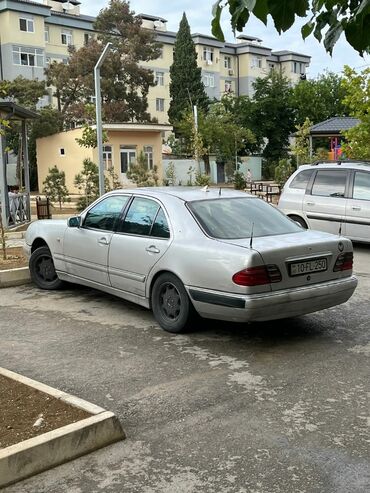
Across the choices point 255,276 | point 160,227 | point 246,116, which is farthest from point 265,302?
point 246,116

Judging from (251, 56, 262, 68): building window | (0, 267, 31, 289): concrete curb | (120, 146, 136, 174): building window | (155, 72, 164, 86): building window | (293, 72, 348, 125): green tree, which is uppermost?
(251, 56, 262, 68): building window

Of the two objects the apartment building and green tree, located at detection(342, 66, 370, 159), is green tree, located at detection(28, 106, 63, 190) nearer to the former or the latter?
the apartment building

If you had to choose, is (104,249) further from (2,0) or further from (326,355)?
(2,0)

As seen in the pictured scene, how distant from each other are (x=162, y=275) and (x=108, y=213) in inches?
55.3

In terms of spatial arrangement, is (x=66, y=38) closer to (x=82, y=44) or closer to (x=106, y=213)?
(x=82, y=44)

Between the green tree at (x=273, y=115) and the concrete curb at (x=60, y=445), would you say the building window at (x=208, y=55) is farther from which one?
the concrete curb at (x=60, y=445)

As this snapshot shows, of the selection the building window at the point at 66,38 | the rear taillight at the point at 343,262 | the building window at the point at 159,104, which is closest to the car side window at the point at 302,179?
the rear taillight at the point at 343,262

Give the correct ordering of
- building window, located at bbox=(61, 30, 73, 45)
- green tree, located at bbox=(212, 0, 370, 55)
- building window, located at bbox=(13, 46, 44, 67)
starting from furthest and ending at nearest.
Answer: building window, located at bbox=(61, 30, 73, 45), building window, located at bbox=(13, 46, 44, 67), green tree, located at bbox=(212, 0, 370, 55)

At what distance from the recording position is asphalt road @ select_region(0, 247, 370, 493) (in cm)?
345

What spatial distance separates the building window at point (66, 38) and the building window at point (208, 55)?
16.6 meters

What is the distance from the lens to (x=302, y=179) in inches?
505

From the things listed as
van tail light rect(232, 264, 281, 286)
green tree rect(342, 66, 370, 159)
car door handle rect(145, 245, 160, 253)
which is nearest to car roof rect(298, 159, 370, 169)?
green tree rect(342, 66, 370, 159)

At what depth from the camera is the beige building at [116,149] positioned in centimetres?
3844

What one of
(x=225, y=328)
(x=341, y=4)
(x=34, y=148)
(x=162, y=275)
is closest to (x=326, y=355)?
(x=225, y=328)
